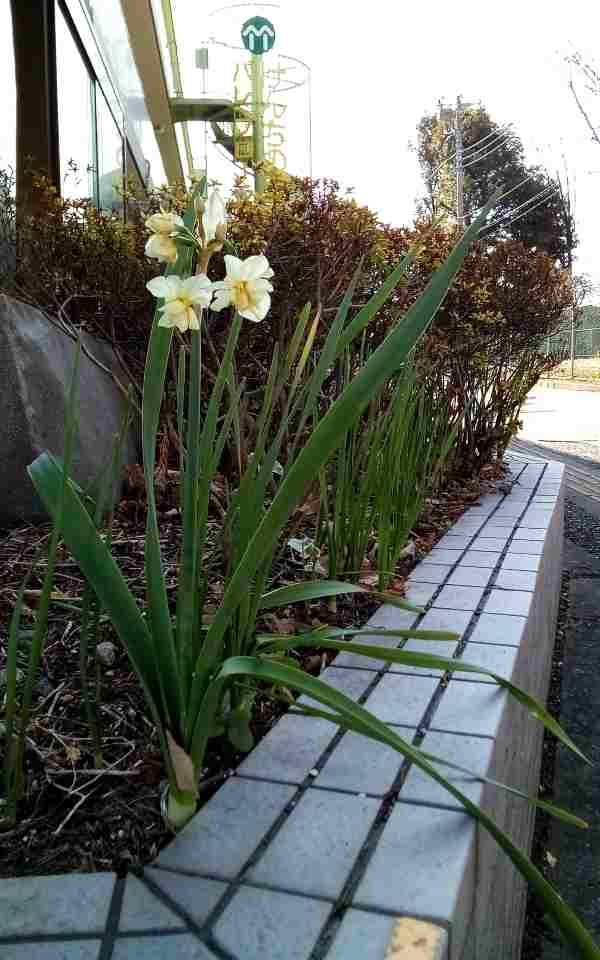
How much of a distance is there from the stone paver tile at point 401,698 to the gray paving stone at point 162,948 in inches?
24.1

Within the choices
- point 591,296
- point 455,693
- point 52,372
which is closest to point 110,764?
point 455,693

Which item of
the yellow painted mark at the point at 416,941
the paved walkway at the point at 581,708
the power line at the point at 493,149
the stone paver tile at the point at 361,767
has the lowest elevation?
the paved walkway at the point at 581,708

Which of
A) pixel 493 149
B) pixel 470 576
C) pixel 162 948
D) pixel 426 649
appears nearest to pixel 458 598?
pixel 470 576

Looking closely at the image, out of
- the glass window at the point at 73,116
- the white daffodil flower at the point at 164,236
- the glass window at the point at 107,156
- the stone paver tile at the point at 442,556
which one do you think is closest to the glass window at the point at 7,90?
the glass window at the point at 73,116

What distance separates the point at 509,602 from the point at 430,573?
372 mm

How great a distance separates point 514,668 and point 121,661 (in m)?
0.83

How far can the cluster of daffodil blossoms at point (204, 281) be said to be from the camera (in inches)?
46.3

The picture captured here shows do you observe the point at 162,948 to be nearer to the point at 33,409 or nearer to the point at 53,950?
the point at 53,950

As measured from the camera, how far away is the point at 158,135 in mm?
14664

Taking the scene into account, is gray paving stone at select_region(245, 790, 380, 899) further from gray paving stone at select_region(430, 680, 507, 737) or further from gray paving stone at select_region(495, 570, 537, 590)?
gray paving stone at select_region(495, 570, 537, 590)

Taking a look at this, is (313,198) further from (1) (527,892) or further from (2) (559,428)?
(2) (559,428)

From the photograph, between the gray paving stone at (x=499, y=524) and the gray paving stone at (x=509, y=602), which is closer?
the gray paving stone at (x=509, y=602)

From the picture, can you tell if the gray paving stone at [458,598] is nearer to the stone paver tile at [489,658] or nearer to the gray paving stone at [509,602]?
the gray paving stone at [509,602]

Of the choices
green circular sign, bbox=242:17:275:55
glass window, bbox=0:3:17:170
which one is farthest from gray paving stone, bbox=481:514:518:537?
green circular sign, bbox=242:17:275:55
